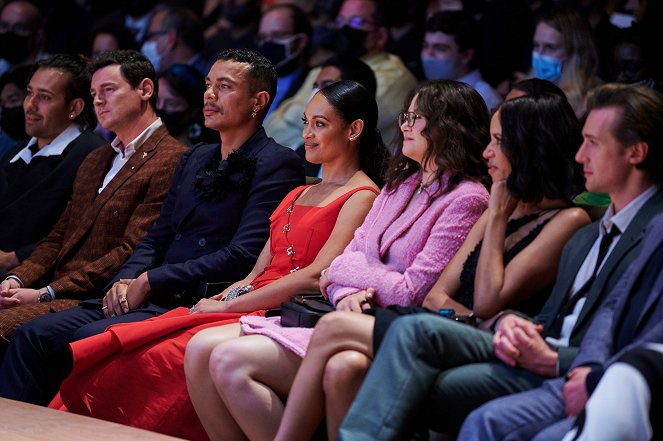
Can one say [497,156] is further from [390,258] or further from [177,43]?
[177,43]

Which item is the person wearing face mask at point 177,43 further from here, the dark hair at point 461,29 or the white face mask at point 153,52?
the dark hair at point 461,29

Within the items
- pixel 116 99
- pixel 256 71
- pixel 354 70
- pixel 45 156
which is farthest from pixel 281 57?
pixel 256 71

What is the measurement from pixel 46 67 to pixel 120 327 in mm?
1922

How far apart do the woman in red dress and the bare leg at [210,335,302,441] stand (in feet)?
1.09

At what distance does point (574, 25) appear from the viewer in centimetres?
507

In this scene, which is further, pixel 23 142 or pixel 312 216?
pixel 23 142

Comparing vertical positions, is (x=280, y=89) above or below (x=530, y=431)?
above

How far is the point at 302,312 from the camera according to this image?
3.30m

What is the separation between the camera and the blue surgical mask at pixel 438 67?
5723mm

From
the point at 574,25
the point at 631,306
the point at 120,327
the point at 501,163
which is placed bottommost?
the point at 120,327

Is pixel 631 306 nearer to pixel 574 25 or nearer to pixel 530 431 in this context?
pixel 530 431

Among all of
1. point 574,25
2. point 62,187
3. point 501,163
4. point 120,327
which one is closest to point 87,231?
point 62,187

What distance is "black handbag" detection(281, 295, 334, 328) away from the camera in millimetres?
3299

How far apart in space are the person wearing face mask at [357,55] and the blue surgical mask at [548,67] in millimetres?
754
